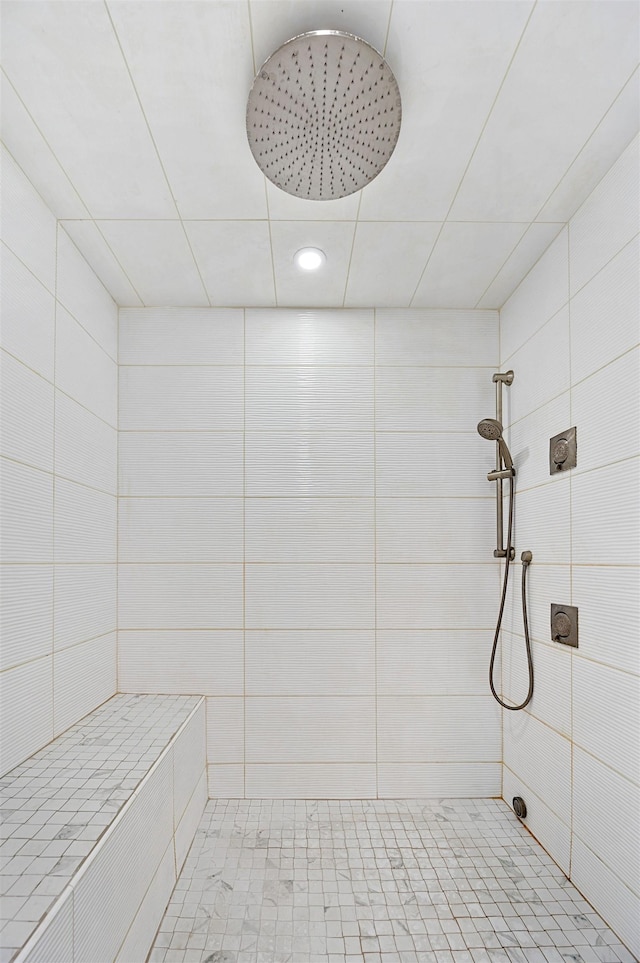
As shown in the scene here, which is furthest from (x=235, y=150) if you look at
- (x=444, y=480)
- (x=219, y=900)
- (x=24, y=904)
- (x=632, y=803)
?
(x=219, y=900)

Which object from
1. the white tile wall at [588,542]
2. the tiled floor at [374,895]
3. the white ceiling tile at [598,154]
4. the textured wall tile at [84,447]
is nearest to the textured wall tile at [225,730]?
the tiled floor at [374,895]

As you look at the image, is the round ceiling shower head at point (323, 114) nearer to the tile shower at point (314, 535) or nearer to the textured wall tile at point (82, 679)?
the tile shower at point (314, 535)

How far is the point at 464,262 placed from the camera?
2.07 meters

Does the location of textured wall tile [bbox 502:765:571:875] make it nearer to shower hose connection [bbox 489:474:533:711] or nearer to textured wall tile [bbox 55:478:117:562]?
shower hose connection [bbox 489:474:533:711]

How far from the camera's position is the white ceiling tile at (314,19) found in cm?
111

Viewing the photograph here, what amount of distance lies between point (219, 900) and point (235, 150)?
2.02 meters

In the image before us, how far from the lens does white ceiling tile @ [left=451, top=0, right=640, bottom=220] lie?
1.15 meters

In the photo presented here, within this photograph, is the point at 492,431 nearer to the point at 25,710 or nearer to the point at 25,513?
the point at 25,513

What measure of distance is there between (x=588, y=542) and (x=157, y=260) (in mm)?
1673

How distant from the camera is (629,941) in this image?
1.42 meters

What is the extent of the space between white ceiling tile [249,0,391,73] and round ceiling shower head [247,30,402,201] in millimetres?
62

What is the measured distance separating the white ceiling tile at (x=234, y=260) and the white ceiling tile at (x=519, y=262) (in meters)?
0.84

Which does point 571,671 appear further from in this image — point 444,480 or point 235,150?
point 235,150

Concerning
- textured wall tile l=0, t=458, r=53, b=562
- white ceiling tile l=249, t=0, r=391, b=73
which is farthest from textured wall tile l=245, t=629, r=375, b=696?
white ceiling tile l=249, t=0, r=391, b=73
